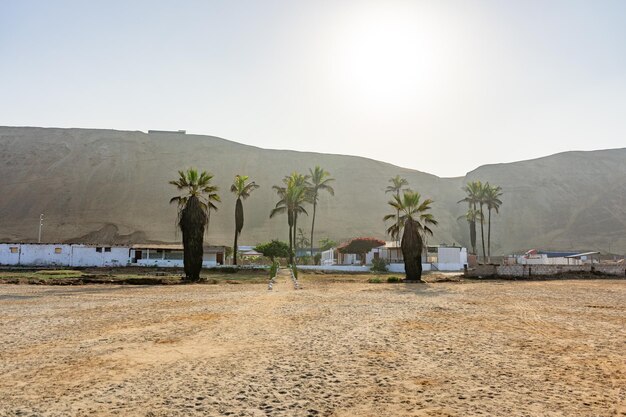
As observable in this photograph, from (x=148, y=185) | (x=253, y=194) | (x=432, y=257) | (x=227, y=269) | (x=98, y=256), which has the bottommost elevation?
(x=227, y=269)

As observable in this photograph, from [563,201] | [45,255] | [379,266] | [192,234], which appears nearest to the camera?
[192,234]

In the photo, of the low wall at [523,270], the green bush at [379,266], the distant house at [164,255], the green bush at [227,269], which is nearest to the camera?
the low wall at [523,270]

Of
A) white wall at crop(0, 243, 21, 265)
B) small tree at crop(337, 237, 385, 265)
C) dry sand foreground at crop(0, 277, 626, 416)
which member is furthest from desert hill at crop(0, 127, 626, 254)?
dry sand foreground at crop(0, 277, 626, 416)

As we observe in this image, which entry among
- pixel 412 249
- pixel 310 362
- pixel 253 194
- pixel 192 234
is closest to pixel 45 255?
pixel 192 234

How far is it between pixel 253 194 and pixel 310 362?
12841cm

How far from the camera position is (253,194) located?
447 feet

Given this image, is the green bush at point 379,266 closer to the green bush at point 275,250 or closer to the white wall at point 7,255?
the green bush at point 275,250

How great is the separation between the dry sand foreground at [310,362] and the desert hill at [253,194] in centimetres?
9333

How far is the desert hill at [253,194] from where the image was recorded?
108562 mm

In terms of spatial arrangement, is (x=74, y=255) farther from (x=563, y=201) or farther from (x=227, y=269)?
(x=563, y=201)

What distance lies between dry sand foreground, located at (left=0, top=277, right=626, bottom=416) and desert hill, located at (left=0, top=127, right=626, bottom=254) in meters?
→ 93.3

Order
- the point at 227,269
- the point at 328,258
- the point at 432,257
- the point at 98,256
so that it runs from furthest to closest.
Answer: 1. the point at 328,258
2. the point at 432,257
3. the point at 98,256
4. the point at 227,269

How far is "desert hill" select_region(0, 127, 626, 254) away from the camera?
108562 millimetres

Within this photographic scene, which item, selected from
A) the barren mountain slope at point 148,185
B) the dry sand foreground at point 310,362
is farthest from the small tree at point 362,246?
the barren mountain slope at point 148,185
